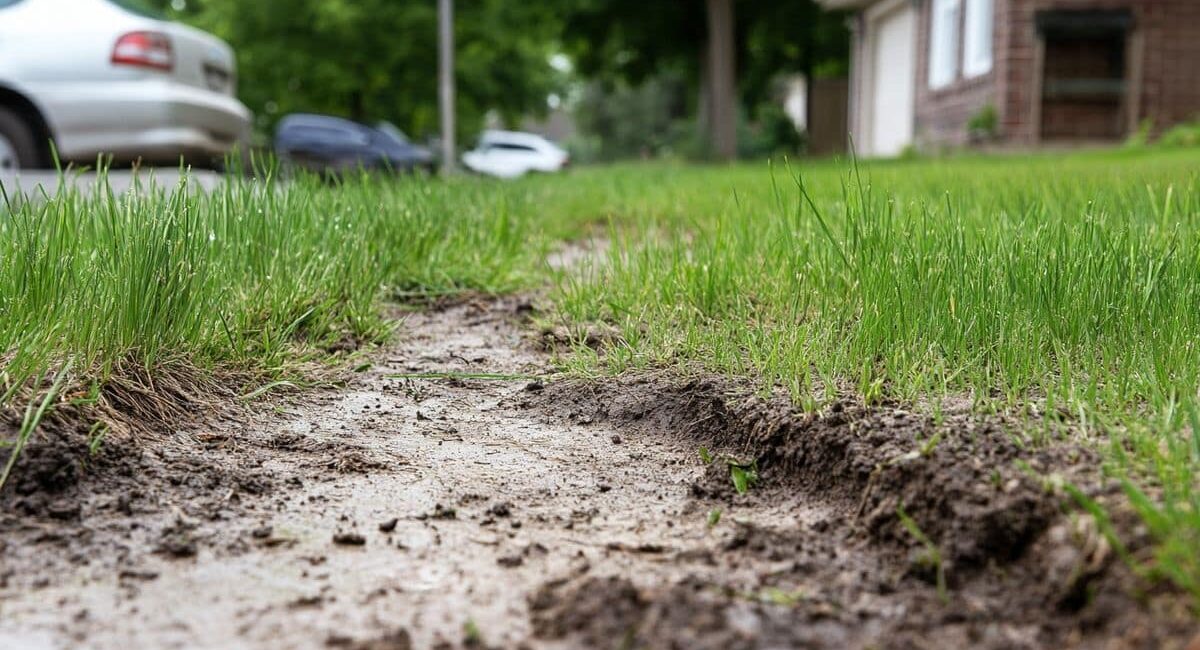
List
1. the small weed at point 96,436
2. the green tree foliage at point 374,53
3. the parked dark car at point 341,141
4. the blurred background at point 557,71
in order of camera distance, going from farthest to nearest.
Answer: the green tree foliage at point 374,53 → the parked dark car at point 341,141 → the blurred background at point 557,71 → the small weed at point 96,436

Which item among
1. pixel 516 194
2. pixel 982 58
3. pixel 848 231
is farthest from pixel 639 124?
pixel 848 231

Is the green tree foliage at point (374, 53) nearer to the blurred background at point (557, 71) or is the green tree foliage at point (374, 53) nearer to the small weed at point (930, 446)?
the blurred background at point (557, 71)

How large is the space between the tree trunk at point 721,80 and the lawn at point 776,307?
49.7 feet

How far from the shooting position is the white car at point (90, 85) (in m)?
6.84

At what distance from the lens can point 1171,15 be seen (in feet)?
47.2

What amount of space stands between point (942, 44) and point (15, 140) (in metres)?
14.1

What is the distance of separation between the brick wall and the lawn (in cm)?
1145

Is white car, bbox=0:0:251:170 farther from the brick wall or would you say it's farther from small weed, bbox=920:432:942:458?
the brick wall

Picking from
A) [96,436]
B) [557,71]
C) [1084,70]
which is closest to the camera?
[96,436]

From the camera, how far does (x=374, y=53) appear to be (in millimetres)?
23328

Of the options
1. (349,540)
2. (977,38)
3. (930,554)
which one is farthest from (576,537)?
(977,38)

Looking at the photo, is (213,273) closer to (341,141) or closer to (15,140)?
(15,140)

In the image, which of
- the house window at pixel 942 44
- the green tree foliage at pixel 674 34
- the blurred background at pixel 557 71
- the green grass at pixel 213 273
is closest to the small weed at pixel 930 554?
the green grass at pixel 213 273

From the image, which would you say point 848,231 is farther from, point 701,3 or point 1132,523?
point 701,3
